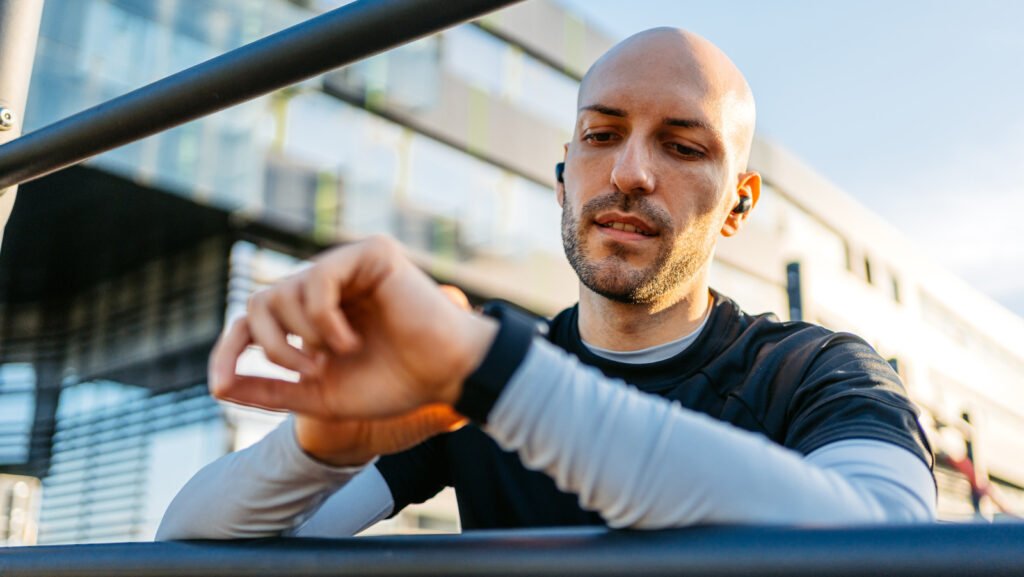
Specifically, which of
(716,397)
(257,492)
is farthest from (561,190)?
(257,492)

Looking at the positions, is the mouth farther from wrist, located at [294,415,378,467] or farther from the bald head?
wrist, located at [294,415,378,467]

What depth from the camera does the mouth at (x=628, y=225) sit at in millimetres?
1347

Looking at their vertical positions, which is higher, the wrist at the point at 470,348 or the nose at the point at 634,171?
the nose at the point at 634,171

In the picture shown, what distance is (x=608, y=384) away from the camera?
0.64 meters

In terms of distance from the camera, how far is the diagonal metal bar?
67cm

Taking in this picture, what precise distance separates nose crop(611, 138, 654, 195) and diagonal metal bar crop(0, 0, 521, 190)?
0.67m

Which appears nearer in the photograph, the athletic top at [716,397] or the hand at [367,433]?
the hand at [367,433]

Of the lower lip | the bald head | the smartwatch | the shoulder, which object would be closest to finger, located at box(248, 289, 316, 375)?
the smartwatch

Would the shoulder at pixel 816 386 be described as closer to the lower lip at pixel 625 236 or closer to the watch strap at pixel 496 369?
the lower lip at pixel 625 236

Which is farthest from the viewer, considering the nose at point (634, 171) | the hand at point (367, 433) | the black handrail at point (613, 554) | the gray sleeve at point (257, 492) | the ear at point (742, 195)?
the ear at point (742, 195)

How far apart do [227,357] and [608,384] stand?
0.85ft

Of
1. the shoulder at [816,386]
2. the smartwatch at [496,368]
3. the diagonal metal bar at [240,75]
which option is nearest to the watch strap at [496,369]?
the smartwatch at [496,368]

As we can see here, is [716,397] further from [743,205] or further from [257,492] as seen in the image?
[257,492]

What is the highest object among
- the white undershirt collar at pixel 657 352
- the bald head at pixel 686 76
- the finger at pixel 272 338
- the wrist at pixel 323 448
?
the bald head at pixel 686 76
